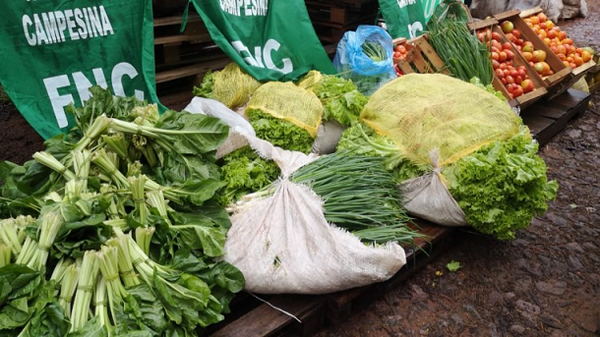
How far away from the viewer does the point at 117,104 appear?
9.92 ft

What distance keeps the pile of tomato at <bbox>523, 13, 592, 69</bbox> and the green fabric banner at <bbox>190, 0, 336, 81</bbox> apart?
9.11 ft

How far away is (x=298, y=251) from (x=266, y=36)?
7.56 ft

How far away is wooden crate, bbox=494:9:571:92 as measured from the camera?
5.18 meters

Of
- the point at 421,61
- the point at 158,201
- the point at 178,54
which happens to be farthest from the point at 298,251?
the point at 421,61

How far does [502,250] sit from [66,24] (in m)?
3.21

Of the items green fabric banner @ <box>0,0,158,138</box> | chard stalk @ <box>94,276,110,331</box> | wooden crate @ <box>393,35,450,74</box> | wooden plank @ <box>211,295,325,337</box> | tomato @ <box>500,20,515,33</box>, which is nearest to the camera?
chard stalk @ <box>94,276,110,331</box>

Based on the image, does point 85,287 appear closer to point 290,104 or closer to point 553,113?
point 290,104

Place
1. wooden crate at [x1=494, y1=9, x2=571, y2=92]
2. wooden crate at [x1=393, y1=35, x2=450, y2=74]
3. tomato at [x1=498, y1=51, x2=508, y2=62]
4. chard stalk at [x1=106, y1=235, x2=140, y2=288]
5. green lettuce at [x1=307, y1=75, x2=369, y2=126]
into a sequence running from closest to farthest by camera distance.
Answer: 1. chard stalk at [x1=106, y1=235, x2=140, y2=288]
2. green lettuce at [x1=307, y1=75, x2=369, y2=126]
3. wooden crate at [x1=393, y1=35, x2=450, y2=74]
4. tomato at [x1=498, y1=51, x2=508, y2=62]
5. wooden crate at [x1=494, y1=9, x2=571, y2=92]

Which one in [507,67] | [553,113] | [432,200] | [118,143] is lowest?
[553,113]

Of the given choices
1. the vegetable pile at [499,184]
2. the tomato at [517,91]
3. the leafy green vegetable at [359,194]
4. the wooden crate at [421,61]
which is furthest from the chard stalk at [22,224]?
the tomato at [517,91]

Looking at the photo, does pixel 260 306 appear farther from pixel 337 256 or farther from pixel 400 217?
pixel 400 217

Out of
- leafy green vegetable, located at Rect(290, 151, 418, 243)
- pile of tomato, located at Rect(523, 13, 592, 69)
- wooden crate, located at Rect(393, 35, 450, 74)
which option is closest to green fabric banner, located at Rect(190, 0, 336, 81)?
wooden crate, located at Rect(393, 35, 450, 74)

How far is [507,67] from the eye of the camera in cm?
495

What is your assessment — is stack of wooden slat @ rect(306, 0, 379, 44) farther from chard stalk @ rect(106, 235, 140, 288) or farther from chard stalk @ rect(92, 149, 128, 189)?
chard stalk @ rect(106, 235, 140, 288)
